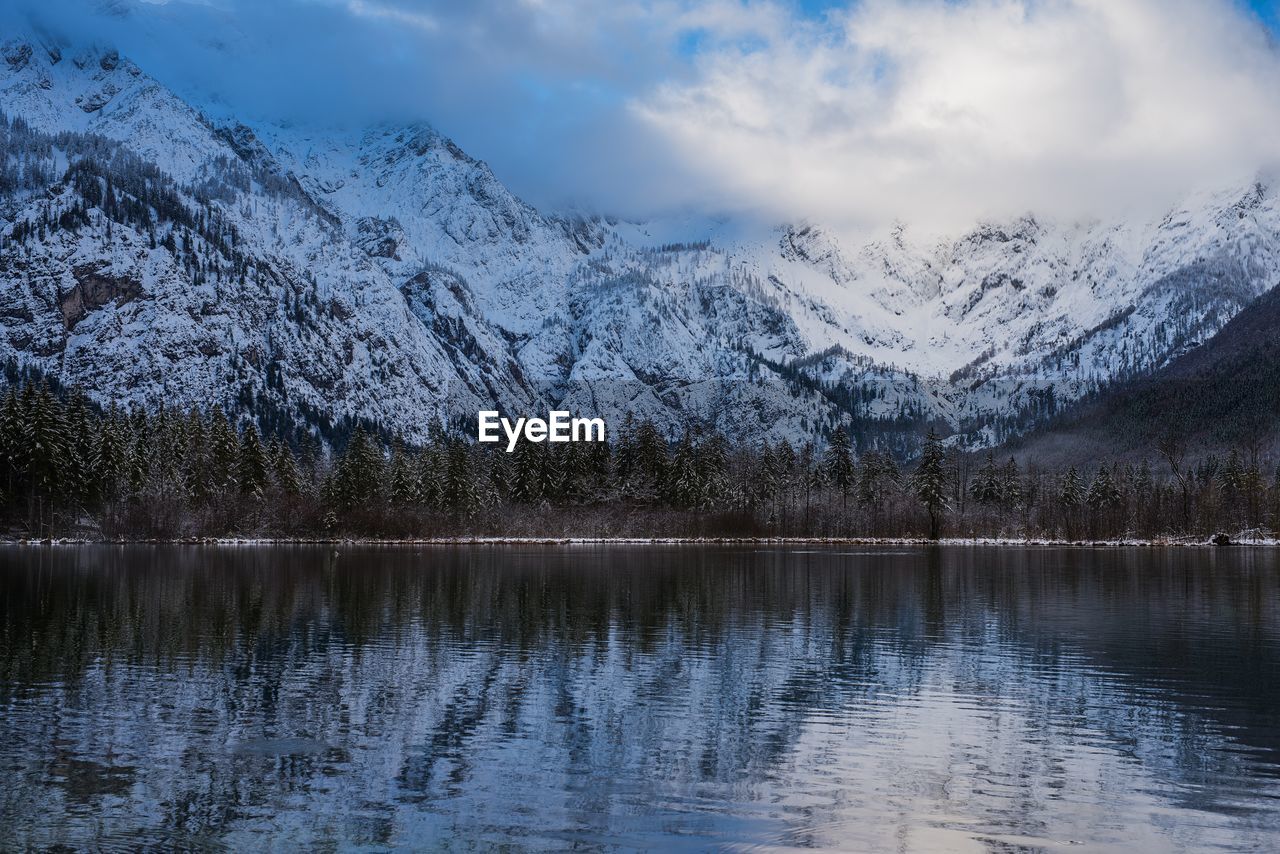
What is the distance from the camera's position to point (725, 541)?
591 feet

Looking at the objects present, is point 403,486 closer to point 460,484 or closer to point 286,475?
point 460,484

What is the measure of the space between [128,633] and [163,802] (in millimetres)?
29155

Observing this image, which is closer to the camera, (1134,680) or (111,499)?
(1134,680)

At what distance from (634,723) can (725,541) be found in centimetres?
14750

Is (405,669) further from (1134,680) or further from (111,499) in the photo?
(111,499)

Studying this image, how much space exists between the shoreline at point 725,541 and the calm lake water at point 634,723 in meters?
93.2

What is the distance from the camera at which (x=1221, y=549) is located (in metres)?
158

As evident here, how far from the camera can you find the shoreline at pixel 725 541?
527 ft

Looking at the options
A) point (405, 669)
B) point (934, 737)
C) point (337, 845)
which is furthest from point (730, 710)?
point (337, 845)

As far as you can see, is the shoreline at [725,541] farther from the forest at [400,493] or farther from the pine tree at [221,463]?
the pine tree at [221,463]

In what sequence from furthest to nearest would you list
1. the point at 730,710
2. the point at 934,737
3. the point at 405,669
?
the point at 405,669, the point at 730,710, the point at 934,737

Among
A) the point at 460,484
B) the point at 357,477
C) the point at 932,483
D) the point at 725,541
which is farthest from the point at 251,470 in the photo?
the point at 932,483

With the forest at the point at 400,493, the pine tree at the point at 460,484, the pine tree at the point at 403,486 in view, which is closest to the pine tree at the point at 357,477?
the forest at the point at 400,493

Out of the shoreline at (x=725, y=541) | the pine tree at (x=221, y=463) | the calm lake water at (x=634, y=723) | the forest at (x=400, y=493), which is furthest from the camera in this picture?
the pine tree at (x=221, y=463)
